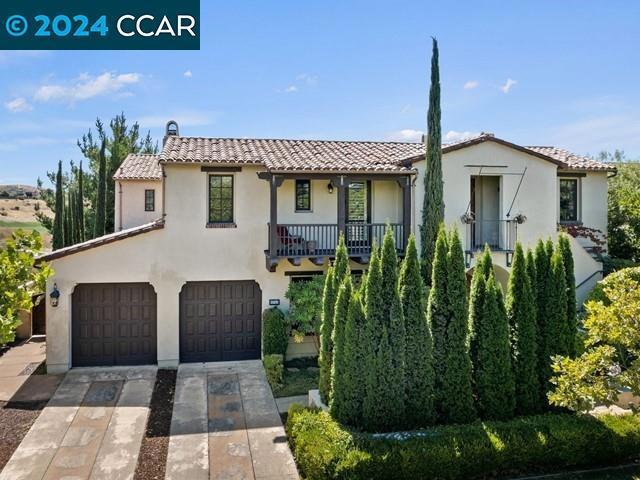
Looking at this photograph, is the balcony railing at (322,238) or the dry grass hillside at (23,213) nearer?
the balcony railing at (322,238)

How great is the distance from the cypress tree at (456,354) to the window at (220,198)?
8.36 m

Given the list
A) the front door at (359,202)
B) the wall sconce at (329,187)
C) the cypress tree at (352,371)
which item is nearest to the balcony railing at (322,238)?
the front door at (359,202)

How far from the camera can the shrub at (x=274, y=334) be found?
14711 mm

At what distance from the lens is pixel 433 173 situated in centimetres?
1544

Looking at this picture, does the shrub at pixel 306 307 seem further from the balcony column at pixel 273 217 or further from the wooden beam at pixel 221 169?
the wooden beam at pixel 221 169

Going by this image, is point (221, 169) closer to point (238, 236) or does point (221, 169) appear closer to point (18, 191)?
point (238, 236)

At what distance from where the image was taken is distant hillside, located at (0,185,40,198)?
36034 mm

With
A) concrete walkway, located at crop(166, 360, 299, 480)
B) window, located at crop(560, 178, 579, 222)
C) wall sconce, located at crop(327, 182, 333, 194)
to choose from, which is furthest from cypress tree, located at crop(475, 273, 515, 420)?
window, located at crop(560, 178, 579, 222)

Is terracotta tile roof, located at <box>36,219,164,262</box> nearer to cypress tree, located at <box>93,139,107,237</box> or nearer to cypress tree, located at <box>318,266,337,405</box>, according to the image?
cypress tree, located at <box>318,266,337,405</box>

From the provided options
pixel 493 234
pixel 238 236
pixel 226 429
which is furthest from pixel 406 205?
pixel 226 429

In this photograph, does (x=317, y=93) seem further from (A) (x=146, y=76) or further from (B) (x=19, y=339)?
(B) (x=19, y=339)

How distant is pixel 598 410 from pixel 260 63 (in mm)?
13602

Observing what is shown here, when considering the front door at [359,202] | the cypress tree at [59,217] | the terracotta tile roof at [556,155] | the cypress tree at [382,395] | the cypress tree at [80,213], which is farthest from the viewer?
the cypress tree at [80,213]

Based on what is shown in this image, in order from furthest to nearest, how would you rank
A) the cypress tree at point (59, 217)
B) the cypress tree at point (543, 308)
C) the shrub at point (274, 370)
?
the cypress tree at point (59, 217) → the shrub at point (274, 370) → the cypress tree at point (543, 308)
